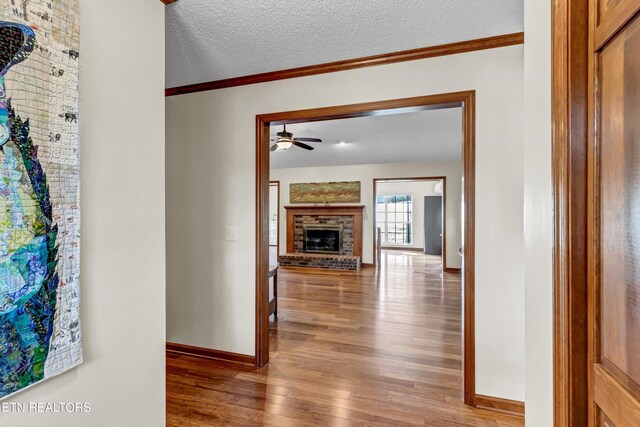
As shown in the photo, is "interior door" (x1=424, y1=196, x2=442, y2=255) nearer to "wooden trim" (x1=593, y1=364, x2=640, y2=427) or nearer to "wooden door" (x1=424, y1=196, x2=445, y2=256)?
"wooden door" (x1=424, y1=196, x2=445, y2=256)

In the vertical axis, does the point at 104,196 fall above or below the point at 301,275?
above

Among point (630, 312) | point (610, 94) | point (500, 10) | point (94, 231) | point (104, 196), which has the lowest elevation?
point (630, 312)

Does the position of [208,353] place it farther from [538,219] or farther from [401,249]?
[401,249]

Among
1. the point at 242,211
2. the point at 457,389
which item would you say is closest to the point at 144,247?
the point at 242,211

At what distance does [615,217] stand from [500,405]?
1.83m

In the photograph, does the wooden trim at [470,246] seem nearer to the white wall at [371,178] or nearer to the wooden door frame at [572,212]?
Answer: the wooden door frame at [572,212]

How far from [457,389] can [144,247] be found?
2.30 m

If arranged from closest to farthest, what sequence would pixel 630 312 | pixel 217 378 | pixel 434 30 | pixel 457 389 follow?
pixel 630 312
pixel 434 30
pixel 457 389
pixel 217 378

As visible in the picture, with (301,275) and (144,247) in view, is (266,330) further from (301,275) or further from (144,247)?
(301,275)

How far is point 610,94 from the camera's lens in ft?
2.28

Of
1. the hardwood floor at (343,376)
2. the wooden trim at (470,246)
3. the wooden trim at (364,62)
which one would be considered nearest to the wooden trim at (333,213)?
the hardwood floor at (343,376)

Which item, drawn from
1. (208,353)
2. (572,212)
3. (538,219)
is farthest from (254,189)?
(572,212)

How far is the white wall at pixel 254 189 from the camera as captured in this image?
6.29 feet

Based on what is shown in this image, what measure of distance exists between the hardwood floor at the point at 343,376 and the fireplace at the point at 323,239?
3.14 metres
